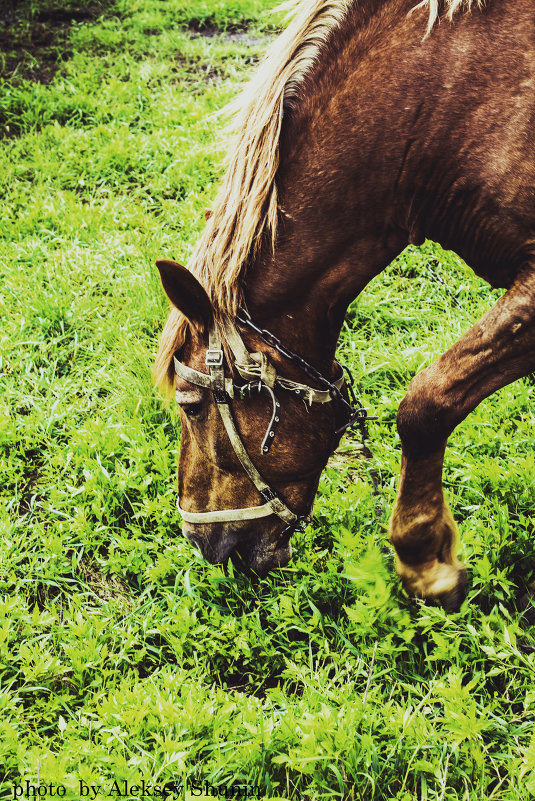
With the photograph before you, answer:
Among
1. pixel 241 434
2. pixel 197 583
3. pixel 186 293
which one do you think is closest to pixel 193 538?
pixel 197 583

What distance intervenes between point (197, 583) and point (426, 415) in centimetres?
133

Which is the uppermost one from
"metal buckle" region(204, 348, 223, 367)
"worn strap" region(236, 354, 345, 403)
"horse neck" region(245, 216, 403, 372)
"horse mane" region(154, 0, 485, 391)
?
"horse mane" region(154, 0, 485, 391)

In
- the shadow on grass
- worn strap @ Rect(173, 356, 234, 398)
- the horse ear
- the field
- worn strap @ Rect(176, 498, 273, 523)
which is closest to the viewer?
the horse ear

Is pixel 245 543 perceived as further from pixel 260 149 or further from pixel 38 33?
pixel 38 33

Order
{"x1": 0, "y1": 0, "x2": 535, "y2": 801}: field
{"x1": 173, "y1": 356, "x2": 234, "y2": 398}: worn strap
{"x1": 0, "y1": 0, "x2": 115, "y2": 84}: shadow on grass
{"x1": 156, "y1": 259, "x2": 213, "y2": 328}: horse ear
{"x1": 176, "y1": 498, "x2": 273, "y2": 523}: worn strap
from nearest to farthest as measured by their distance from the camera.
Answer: {"x1": 156, "y1": 259, "x2": 213, "y2": 328}: horse ear
{"x1": 0, "y1": 0, "x2": 535, "y2": 801}: field
{"x1": 173, "y1": 356, "x2": 234, "y2": 398}: worn strap
{"x1": 176, "y1": 498, "x2": 273, "y2": 523}: worn strap
{"x1": 0, "y1": 0, "x2": 115, "y2": 84}: shadow on grass

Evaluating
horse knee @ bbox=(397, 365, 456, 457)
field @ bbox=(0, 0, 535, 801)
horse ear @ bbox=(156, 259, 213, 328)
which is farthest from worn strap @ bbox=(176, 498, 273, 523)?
horse ear @ bbox=(156, 259, 213, 328)

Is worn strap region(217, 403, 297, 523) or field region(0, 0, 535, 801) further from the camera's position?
worn strap region(217, 403, 297, 523)

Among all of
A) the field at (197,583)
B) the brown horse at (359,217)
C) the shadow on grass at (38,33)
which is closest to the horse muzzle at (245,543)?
the field at (197,583)

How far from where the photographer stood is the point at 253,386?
2.12 m

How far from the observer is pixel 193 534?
98.5 inches

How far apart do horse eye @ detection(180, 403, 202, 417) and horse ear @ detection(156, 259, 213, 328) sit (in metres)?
0.29

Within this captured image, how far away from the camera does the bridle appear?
208cm

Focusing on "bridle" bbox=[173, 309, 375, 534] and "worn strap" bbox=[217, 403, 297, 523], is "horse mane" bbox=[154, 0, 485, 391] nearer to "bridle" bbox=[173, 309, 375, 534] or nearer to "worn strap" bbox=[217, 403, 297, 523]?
"bridle" bbox=[173, 309, 375, 534]

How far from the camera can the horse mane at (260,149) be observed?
76.2 inches
